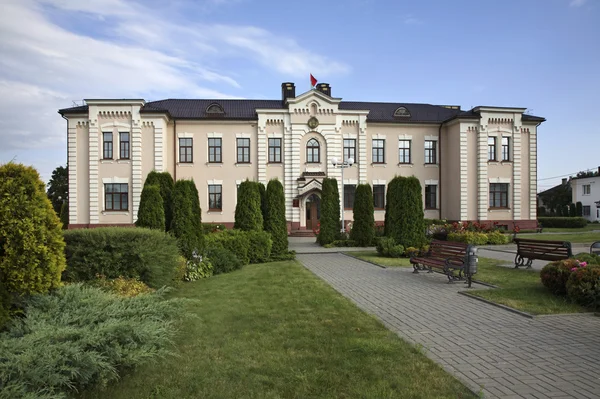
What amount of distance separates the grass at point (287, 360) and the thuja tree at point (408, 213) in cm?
935

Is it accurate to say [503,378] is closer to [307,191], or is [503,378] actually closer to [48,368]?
[48,368]

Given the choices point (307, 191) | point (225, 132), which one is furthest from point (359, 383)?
point (225, 132)

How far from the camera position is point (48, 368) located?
3.59 m

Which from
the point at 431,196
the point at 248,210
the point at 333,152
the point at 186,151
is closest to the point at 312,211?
the point at 333,152

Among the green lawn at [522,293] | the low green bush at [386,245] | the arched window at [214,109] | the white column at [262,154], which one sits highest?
the arched window at [214,109]

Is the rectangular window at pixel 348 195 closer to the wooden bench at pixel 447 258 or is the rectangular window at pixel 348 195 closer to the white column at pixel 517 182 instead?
the white column at pixel 517 182

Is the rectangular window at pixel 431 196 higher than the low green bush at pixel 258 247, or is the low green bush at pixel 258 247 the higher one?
the rectangular window at pixel 431 196

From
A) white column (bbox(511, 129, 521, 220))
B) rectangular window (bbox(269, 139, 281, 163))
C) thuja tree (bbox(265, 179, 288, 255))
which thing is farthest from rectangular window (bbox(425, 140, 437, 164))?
thuja tree (bbox(265, 179, 288, 255))

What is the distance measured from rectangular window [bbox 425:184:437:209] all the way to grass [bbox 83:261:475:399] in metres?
27.1

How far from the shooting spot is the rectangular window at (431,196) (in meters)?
33.2

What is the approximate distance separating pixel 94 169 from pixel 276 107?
48.4 ft

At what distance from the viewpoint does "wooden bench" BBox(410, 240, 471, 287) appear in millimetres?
10820

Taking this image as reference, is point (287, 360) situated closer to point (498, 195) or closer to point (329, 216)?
point (329, 216)

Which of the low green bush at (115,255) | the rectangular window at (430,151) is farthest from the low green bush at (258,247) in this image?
the rectangular window at (430,151)
